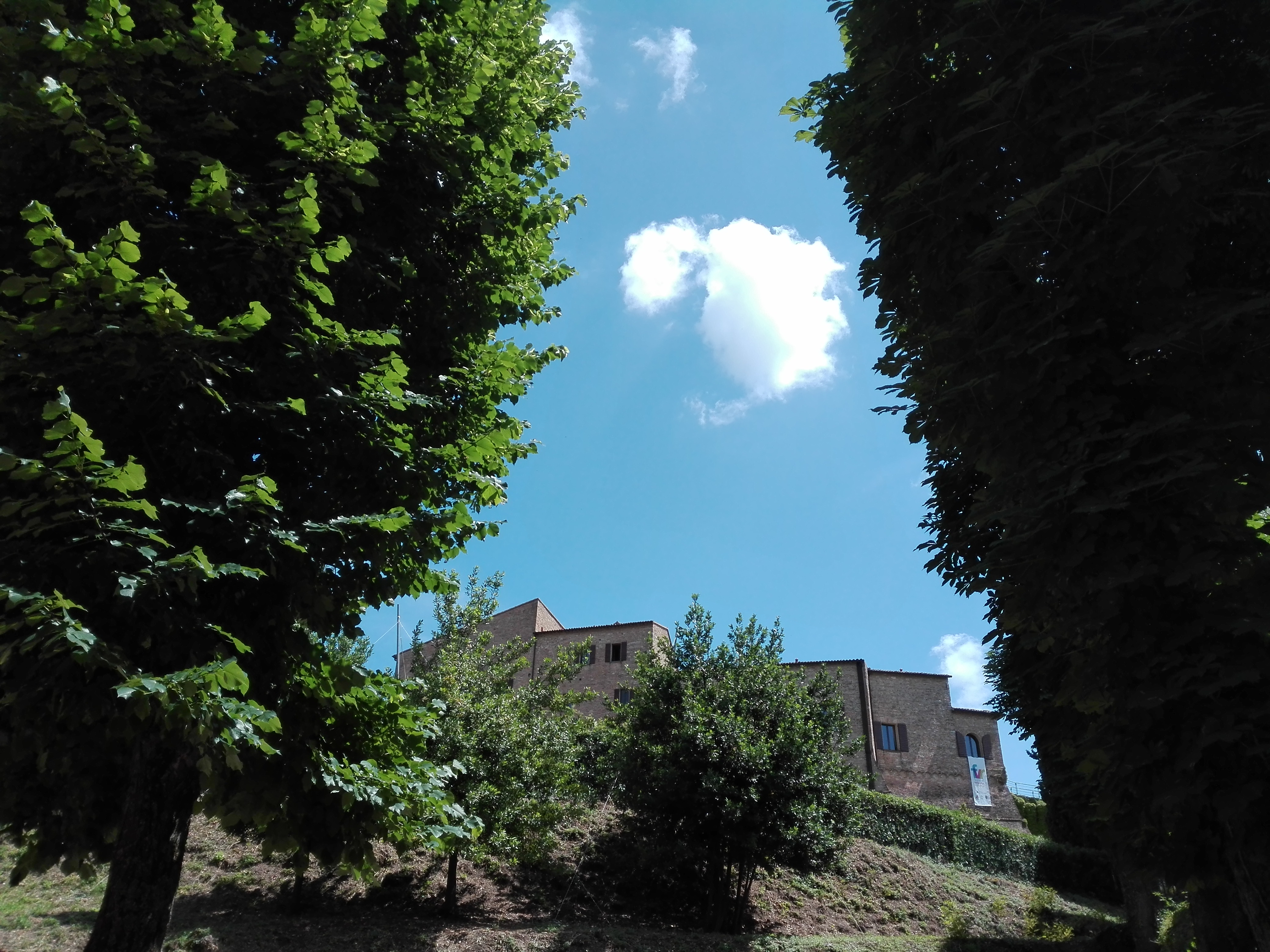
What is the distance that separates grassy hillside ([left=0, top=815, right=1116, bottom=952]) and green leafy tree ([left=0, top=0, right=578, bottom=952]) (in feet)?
20.9

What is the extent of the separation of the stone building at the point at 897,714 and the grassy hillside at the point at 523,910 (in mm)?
17489

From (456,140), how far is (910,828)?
2577 centimetres

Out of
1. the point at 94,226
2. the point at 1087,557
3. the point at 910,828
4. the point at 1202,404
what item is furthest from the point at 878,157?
the point at 910,828

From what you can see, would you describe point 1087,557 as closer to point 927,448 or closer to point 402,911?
point 927,448

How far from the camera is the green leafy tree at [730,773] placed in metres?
14.7

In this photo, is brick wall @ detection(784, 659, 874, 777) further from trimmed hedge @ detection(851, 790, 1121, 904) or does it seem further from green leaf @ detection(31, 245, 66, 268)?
green leaf @ detection(31, 245, 66, 268)

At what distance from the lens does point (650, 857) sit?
15055 mm

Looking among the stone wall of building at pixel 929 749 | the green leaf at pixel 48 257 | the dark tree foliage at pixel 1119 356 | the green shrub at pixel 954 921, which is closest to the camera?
the green leaf at pixel 48 257

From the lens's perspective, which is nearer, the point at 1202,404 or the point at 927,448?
the point at 1202,404

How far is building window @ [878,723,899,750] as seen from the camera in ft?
130

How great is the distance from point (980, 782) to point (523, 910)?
3315 centimetres

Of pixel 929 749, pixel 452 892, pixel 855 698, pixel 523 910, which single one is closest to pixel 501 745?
pixel 452 892

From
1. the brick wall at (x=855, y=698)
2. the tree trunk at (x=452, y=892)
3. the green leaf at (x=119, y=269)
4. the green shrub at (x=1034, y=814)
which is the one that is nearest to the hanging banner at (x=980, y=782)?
the green shrub at (x=1034, y=814)

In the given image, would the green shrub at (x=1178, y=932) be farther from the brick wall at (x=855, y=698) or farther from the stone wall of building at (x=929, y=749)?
the stone wall of building at (x=929, y=749)
